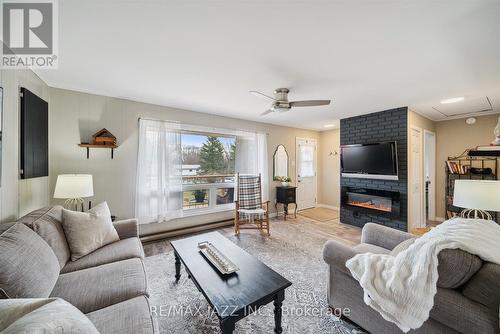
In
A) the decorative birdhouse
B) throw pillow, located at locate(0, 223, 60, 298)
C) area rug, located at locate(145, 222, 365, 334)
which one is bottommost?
area rug, located at locate(145, 222, 365, 334)

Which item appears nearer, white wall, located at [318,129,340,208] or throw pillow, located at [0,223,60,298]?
throw pillow, located at [0,223,60,298]

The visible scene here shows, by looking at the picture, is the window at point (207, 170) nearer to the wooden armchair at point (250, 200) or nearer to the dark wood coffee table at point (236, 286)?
the wooden armchair at point (250, 200)

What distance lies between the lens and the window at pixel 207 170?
12.0 ft

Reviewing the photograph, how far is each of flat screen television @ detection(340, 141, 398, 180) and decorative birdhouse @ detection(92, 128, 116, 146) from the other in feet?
13.7

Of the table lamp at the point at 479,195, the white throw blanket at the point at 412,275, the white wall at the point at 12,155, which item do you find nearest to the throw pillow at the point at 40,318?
the white throw blanket at the point at 412,275

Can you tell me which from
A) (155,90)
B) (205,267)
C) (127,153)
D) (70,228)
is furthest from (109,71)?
(205,267)

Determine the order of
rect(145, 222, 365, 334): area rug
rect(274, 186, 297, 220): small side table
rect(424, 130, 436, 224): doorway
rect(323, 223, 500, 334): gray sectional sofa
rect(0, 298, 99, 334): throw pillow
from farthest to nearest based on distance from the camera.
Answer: rect(274, 186, 297, 220): small side table → rect(424, 130, 436, 224): doorway → rect(145, 222, 365, 334): area rug → rect(323, 223, 500, 334): gray sectional sofa → rect(0, 298, 99, 334): throw pillow

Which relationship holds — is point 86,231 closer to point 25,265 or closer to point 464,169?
point 25,265

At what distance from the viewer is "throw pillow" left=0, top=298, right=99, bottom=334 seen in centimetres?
56

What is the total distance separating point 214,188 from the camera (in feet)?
13.1

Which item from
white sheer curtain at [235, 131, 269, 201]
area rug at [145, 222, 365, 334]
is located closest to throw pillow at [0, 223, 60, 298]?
area rug at [145, 222, 365, 334]

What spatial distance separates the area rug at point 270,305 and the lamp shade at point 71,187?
1173 mm

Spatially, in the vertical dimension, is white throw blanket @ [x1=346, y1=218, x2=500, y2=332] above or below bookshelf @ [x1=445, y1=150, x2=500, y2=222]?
below

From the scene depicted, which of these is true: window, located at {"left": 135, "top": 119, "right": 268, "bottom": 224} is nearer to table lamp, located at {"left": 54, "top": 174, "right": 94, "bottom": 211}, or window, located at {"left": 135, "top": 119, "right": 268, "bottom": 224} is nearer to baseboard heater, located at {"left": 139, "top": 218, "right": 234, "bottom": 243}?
baseboard heater, located at {"left": 139, "top": 218, "right": 234, "bottom": 243}
